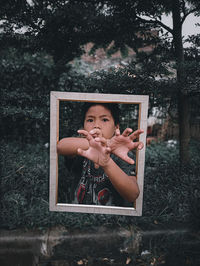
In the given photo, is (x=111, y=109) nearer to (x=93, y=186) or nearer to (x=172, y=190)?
(x=93, y=186)

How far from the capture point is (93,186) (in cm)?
175

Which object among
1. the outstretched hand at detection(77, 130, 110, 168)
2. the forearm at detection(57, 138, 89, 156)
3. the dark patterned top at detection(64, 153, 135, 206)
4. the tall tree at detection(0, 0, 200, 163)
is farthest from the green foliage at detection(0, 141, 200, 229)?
the tall tree at detection(0, 0, 200, 163)

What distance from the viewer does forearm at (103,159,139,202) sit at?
58.4 inches

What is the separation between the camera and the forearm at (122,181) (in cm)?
148

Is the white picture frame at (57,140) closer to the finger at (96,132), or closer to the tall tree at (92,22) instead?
the finger at (96,132)

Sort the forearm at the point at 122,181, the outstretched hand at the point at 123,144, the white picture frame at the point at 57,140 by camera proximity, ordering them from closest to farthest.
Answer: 1. the outstretched hand at the point at 123,144
2. the forearm at the point at 122,181
3. the white picture frame at the point at 57,140

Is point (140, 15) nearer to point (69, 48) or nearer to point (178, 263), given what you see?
point (69, 48)

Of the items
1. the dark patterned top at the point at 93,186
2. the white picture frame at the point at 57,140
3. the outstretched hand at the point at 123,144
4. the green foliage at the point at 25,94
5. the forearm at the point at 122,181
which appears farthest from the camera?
the green foliage at the point at 25,94

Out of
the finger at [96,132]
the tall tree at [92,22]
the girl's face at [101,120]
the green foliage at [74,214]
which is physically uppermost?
the tall tree at [92,22]

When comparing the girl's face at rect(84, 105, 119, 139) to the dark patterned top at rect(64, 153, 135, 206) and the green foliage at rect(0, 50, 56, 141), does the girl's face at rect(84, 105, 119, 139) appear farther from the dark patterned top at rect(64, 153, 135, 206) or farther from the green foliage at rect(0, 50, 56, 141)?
the green foliage at rect(0, 50, 56, 141)

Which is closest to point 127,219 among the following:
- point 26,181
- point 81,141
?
point 81,141

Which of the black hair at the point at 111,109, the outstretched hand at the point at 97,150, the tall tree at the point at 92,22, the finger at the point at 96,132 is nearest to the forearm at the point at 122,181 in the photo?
the outstretched hand at the point at 97,150

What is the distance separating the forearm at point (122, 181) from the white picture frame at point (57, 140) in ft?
0.24

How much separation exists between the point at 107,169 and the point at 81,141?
1.13 feet
